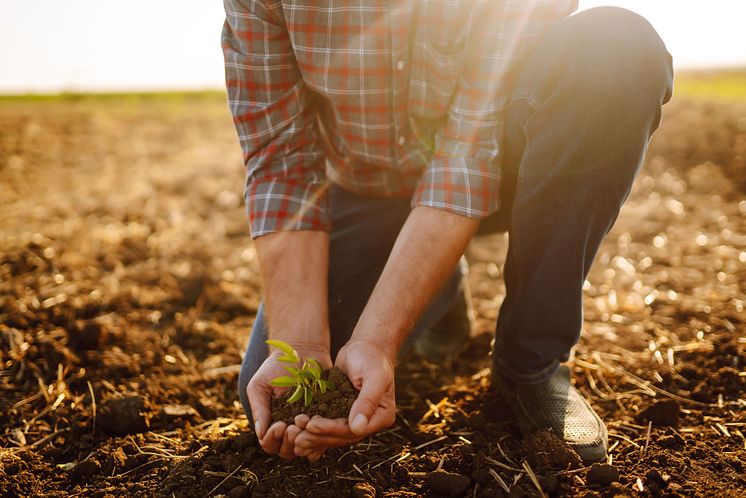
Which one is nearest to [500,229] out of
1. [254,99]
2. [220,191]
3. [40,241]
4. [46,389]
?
[254,99]

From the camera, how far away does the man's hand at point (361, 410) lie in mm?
1437

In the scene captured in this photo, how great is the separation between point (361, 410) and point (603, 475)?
0.70 m

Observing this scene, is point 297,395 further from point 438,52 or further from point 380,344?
point 438,52

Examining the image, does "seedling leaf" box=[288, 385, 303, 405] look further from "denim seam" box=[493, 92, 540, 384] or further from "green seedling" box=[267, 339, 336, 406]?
"denim seam" box=[493, 92, 540, 384]

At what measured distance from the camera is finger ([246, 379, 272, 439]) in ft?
5.03

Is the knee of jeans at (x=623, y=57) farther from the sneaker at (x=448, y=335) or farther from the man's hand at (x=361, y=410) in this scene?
the sneaker at (x=448, y=335)

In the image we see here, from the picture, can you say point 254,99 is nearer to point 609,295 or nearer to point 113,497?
point 113,497

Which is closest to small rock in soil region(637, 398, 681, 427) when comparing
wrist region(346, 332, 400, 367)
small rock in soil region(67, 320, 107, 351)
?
wrist region(346, 332, 400, 367)

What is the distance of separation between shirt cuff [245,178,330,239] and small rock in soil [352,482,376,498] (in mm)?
803

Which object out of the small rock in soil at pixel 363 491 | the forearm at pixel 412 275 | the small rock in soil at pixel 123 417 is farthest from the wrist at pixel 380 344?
the small rock in soil at pixel 123 417

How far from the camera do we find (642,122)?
5.41ft

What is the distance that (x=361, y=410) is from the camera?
4.73 feet

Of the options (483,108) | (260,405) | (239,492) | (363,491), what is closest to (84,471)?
(239,492)

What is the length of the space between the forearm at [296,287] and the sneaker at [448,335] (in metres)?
0.77
